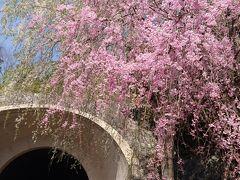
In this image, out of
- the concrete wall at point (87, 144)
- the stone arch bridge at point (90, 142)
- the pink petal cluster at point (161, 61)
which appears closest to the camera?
the pink petal cluster at point (161, 61)

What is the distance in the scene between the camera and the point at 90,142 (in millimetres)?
7668

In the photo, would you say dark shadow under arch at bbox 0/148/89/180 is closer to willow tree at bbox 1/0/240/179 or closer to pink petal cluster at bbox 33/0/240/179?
willow tree at bbox 1/0/240/179

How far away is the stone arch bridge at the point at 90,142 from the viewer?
20.3ft

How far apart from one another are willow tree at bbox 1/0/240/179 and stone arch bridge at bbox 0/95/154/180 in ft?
2.44

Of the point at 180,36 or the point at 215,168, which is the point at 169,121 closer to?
the point at 180,36

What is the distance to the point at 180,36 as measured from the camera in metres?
4.25

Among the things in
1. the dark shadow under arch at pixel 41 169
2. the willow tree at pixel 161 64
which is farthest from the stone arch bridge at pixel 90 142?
the dark shadow under arch at pixel 41 169

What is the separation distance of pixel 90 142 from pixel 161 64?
3698 millimetres

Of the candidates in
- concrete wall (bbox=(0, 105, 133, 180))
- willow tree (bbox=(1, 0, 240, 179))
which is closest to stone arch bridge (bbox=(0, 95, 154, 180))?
concrete wall (bbox=(0, 105, 133, 180))

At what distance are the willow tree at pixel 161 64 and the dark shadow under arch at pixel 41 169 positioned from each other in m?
5.39

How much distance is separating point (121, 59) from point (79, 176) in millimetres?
7454

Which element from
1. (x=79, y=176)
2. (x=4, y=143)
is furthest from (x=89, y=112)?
(x=79, y=176)

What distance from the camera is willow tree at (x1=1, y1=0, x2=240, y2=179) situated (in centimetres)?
430

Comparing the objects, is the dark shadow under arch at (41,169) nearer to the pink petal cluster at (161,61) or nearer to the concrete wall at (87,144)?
the concrete wall at (87,144)
